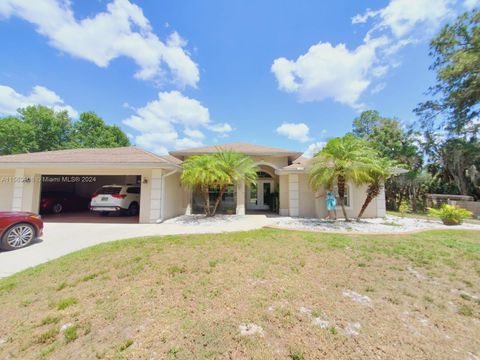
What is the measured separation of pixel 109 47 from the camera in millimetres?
10516

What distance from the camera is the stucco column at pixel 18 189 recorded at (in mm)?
10805

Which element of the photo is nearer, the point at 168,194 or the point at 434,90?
the point at 168,194

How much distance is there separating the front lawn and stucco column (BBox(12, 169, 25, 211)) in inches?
357

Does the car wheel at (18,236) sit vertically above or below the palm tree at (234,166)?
below

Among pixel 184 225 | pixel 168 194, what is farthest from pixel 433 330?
pixel 168 194

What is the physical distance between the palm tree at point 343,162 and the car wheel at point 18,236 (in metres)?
11.2

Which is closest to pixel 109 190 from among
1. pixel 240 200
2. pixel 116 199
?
pixel 116 199

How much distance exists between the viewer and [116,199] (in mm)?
11438

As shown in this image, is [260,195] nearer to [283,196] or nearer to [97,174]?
[283,196]

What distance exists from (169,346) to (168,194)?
9.54m

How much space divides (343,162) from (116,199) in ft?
39.6

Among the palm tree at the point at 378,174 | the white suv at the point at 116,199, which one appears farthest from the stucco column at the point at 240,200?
the palm tree at the point at 378,174

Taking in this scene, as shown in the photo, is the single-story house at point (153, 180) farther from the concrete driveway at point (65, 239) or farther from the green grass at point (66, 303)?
the green grass at point (66, 303)

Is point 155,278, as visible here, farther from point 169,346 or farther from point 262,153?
point 262,153
